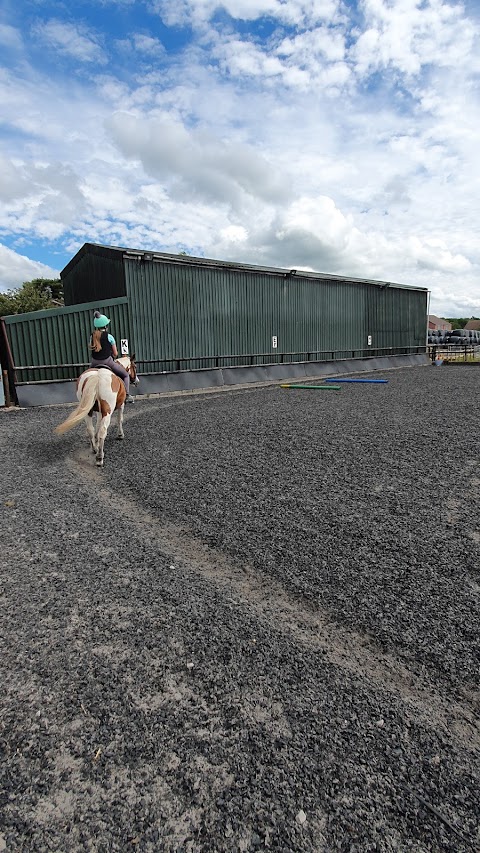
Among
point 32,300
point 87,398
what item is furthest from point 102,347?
point 32,300

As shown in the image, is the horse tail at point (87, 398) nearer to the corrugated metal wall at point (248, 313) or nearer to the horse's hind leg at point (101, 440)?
the horse's hind leg at point (101, 440)

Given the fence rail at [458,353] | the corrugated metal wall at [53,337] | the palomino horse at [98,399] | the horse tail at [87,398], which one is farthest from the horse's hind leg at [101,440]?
the fence rail at [458,353]

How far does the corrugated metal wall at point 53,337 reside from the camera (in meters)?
13.0

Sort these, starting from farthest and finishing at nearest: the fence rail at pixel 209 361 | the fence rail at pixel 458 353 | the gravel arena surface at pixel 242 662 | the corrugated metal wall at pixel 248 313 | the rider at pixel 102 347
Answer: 1. the fence rail at pixel 458 353
2. the corrugated metal wall at pixel 248 313
3. the fence rail at pixel 209 361
4. the rider at pixel 102 347
5. the gravel arena surface at pixel 242 662

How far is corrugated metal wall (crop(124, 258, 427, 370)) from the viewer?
15906 millimetres

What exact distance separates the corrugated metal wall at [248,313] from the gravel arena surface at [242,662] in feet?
36.4

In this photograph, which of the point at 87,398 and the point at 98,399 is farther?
the point at 98,399

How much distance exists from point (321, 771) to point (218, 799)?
18.4 inches

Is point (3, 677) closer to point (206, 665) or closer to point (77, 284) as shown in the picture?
point (206, 665)

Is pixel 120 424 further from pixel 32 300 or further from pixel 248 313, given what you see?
pixel 32 300

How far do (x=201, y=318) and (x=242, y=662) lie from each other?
15.8 metres

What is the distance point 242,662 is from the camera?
2641 mm

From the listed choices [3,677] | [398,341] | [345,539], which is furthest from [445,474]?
[398,341]

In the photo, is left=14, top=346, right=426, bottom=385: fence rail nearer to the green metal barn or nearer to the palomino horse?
the green metal barn
